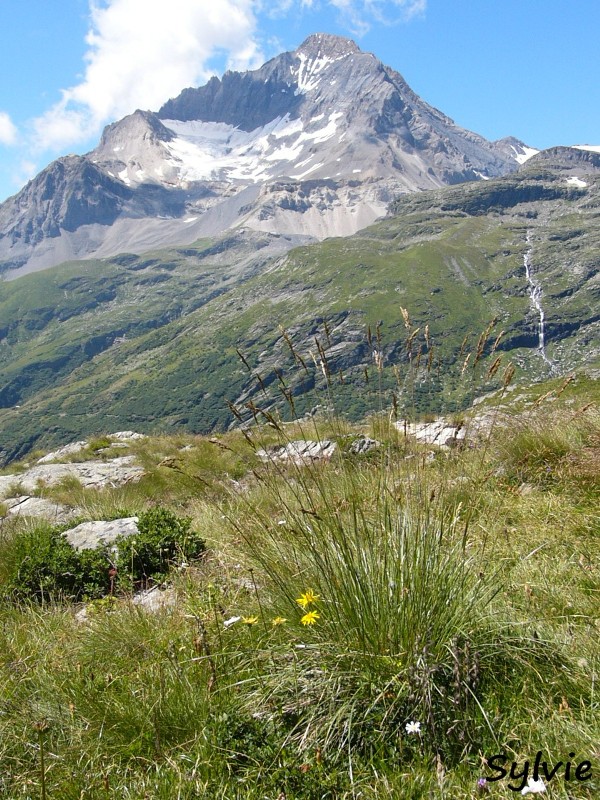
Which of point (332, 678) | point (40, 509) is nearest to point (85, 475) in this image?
point (40, 509)

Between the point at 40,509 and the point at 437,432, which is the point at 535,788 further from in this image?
the point at 40,509

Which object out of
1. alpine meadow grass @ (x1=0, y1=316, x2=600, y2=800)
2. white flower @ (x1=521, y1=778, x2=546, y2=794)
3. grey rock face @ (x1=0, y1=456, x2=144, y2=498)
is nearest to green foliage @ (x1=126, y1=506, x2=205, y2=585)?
alpine meadow grass @ (x1=0, y1=316, x2=600, y2=800)

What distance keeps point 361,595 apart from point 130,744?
5.32ft

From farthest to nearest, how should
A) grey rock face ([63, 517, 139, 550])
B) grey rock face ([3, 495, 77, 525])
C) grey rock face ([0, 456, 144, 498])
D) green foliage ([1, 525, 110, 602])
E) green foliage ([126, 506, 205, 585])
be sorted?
grey rock face ([0, 456, 144, 498]) < grey rock face ([3, 495, 77, 525]) < grey rock face ([63, 517, 139, 550]) < green foliage ([126, 506, 205, 585]) < green foliage ([1, 525, 110, 602])

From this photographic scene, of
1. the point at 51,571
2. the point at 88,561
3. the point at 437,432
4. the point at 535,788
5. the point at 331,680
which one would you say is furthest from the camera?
the point at 88,561

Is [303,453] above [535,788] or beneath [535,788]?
beneath

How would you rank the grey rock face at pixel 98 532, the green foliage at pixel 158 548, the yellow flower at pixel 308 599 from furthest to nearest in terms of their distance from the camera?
1. the grey rock face at pixel 98 532
2. the green foliage at pixel 158 548
3. the yellow flower at pixel 308 599

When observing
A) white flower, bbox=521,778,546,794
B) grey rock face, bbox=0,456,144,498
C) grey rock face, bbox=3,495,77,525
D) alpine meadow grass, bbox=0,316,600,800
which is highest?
white flower, bbox=521,778,546,794

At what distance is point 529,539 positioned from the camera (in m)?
5.32

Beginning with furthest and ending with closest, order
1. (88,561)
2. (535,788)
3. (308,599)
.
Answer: (88,561), (308,599), (535,788)

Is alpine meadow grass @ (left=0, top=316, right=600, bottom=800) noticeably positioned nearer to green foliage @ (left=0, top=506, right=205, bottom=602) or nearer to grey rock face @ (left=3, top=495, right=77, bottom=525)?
green foliage @ (left=0, top=506, right=205, bottom=602)

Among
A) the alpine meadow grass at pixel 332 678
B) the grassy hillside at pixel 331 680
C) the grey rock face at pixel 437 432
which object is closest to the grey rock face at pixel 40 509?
the alpine meadow grass at pixel 332 678

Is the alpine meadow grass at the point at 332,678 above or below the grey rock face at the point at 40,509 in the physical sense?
above

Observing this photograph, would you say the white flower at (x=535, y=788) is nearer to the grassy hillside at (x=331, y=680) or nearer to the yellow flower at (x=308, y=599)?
the grassy hillside at (x=331, y=680)
